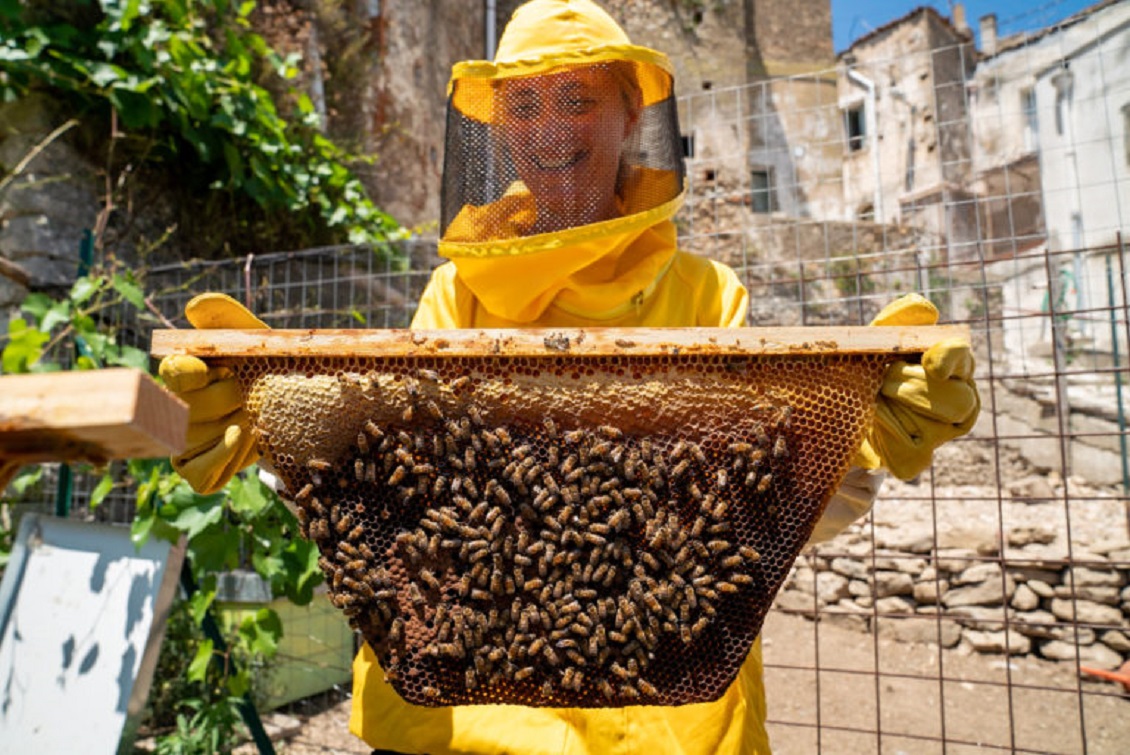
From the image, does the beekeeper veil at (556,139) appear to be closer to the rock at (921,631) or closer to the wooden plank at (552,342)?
the wooden plank at (552,342)

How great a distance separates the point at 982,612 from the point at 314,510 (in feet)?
25.7

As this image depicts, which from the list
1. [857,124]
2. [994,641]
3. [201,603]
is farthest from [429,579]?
[857,124]

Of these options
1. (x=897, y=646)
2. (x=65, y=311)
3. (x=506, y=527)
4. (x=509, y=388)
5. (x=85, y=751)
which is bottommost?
(x=897, y=646)

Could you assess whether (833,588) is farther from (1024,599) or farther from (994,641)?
(1024,599)

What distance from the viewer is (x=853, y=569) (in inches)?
329

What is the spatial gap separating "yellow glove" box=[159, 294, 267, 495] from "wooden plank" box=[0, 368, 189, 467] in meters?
0.90

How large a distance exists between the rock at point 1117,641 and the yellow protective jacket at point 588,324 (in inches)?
253

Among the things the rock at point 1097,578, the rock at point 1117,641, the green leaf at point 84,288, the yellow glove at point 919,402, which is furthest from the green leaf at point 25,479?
the rock at point 1117,641

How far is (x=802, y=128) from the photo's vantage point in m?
25.2

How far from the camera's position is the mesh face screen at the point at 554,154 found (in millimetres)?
2318

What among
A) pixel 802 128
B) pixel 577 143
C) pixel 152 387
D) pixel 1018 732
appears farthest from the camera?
pixel 802 128

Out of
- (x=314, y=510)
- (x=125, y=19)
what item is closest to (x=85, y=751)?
(x=314, y=510)

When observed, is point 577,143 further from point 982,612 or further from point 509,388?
point 982,612

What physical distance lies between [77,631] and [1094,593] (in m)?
8.19
